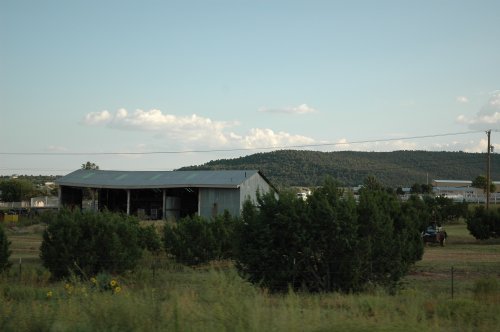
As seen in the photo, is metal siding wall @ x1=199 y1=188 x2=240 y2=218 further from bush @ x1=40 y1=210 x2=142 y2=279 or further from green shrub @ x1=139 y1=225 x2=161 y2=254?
bush @ x1=40 y1=210 x2=142 y2=279

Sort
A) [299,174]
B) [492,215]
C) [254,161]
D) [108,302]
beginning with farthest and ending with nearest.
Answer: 1. [254,161]
2. [299,174]
3. [492,215]
4. [108,302]

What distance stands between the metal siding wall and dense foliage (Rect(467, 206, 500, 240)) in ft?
67.5

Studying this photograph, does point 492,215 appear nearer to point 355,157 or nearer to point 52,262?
point 52,262

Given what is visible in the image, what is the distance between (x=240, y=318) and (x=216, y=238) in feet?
82.5

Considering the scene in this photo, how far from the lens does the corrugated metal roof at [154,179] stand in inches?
2270

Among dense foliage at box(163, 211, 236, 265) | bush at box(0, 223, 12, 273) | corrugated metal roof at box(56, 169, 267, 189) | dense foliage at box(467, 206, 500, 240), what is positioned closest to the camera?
bush at box(0, 223, 12, 273)

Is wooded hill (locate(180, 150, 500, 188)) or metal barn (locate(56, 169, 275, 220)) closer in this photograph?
metal barn (locate(56, 169, 275, 220))

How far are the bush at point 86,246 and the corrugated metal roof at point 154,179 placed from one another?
2986 cm

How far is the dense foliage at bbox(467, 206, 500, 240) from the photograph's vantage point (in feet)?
167

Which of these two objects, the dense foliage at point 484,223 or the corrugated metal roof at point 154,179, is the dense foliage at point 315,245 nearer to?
the dense foliage at point 484,223

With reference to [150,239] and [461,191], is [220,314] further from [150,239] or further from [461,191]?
[461,191]

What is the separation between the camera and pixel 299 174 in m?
116

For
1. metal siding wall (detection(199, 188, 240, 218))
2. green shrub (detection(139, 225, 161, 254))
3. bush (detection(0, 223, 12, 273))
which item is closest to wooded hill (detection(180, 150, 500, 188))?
metal siding wall (detection(199, 188, 240, 218))

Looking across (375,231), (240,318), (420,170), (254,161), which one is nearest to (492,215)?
(375,231)
